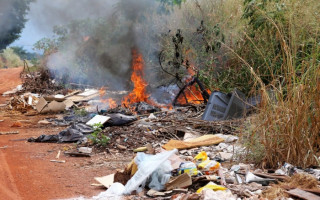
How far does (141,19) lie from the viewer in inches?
586

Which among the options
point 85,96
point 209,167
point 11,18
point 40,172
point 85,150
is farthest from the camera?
point 11,18

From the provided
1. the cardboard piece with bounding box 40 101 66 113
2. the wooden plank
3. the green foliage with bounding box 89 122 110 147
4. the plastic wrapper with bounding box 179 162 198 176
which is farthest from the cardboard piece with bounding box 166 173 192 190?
the cardboard piece with bounding box 40 101 66 113

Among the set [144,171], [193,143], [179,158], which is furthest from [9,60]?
[144,171]

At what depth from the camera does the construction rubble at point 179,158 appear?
12.7 ft

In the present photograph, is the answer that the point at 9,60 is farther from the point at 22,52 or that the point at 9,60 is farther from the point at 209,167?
the point at 209,167

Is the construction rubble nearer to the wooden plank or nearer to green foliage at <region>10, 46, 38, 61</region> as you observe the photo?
the wooden plank

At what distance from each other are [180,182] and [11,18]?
50.7ft

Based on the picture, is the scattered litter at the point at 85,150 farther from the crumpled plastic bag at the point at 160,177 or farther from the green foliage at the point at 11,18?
the green foliage at the point at 11,18

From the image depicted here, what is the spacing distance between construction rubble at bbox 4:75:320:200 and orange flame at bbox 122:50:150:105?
1.52 metres

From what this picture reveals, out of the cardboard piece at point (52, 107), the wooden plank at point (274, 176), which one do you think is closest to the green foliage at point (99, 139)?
the wooden plank at point (274, 176)

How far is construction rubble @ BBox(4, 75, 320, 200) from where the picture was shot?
3.88 metres

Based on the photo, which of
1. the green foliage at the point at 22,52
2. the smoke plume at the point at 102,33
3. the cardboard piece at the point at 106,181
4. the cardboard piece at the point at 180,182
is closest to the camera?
the cardboard piece at the point at 180,182

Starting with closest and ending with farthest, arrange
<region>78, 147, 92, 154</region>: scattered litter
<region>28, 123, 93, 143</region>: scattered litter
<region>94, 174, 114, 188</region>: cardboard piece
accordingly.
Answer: <region>94, 174, 114, 188</region>: cardboard piece < <region>78, 147, 92, 154</region>: scattered litter < <region>28, 123, 93, 143</region>: scattered litter

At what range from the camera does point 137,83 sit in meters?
13.0
